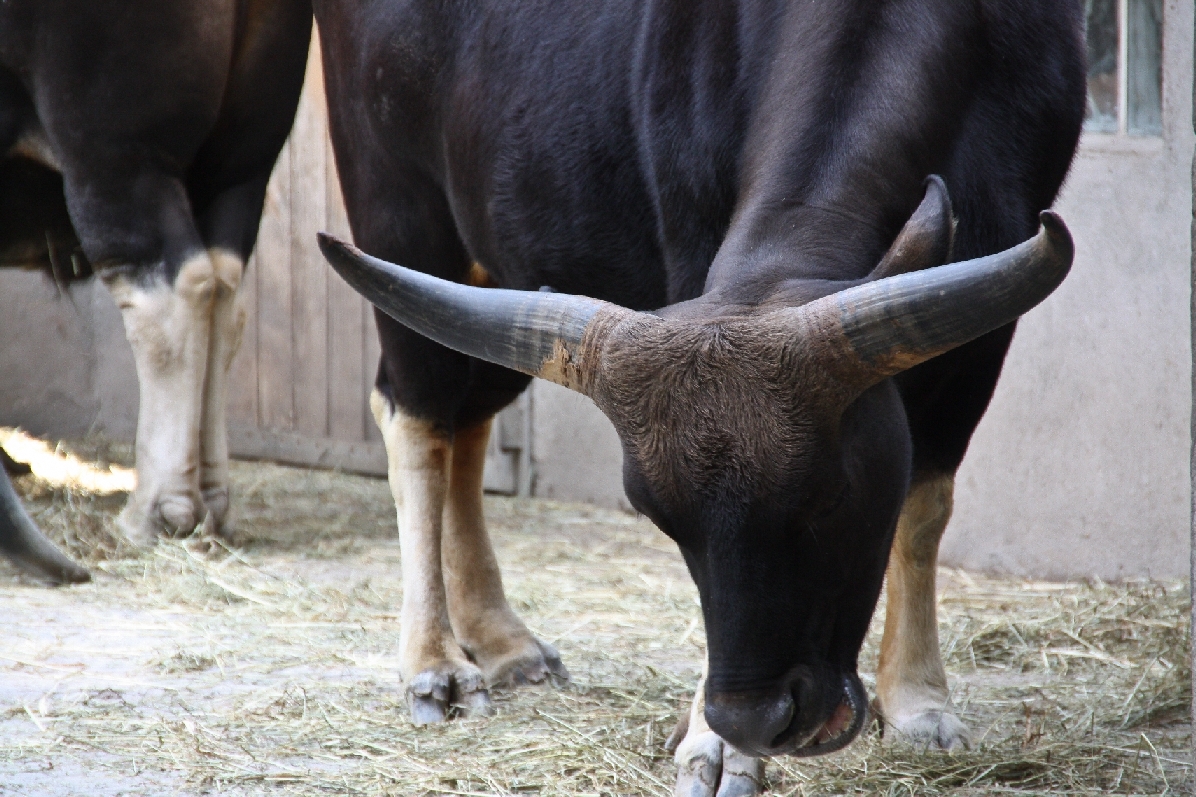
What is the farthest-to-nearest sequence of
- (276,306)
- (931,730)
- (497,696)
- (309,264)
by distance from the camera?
(276,306), (309,264), (497,696), (931,730)

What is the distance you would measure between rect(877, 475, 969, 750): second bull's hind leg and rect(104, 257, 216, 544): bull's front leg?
3.26m

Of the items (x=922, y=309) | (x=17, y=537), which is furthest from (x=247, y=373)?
(x=922, y=309)

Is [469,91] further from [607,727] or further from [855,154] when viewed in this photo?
[607,727]

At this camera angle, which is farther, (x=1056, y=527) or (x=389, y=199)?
(x=1056, y=527)

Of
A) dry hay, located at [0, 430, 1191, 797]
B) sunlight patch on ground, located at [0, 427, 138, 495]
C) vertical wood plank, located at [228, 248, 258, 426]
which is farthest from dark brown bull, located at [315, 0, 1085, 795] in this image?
vertical wood plank, located at [228, 248, 258, 426]

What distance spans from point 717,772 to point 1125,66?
3.25 m

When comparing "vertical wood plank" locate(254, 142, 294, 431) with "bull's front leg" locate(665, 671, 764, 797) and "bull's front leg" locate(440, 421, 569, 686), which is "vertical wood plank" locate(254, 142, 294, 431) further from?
"bull's front leg" locate(665, 671, 764, 797)

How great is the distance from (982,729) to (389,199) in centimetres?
202

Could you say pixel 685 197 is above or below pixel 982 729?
above

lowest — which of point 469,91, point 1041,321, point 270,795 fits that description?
point 270,795

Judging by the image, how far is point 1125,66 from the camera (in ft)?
16.3

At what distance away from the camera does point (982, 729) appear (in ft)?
11.4

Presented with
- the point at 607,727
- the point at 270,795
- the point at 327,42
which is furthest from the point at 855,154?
the point at 327,42

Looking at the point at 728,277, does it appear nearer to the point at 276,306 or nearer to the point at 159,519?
the point at 159,519
